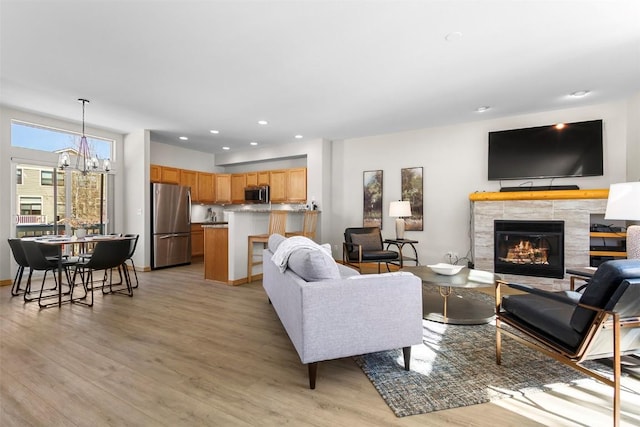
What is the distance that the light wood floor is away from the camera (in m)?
1.65

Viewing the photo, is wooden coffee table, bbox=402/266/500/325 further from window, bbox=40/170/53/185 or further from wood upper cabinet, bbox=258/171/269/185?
window, bbox=40/170/53/185

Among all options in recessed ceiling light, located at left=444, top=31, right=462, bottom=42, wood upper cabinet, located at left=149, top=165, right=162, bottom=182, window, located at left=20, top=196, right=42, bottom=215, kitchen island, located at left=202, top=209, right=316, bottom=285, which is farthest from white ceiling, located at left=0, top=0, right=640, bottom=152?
kitchen island, located at left=202, top=209, right=316, bottom=285

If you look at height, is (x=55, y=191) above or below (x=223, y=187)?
below

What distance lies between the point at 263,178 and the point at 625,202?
20.8 feet

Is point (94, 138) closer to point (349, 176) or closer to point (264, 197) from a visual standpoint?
point (264, 197)

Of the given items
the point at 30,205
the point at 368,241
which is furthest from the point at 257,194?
the point at 30,205

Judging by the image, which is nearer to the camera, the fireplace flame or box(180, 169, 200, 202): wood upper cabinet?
the fireplace flame

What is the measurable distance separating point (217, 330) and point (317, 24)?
2875 mm

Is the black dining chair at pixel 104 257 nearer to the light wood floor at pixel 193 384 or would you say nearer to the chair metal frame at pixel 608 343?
the light wood floor at pixel 193 384

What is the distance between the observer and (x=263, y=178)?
743cm

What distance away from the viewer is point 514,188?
484 cm

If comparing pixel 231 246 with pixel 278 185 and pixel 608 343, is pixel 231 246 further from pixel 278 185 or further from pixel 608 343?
pixel 608 343

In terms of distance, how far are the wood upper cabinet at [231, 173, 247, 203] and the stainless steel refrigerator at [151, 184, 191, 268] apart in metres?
1.52

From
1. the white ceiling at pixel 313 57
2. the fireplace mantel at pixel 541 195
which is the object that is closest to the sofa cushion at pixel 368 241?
the fireplace mantel at pixel 541 195
